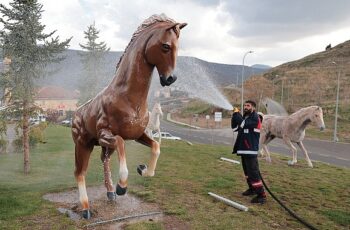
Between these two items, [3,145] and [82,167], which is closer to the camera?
[82,167]

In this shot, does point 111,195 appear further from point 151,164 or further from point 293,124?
point 293,124

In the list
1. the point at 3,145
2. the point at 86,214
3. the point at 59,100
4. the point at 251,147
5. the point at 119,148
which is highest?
the point at 59,100

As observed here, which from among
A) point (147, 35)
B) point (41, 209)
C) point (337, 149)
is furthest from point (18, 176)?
point (337, 149)

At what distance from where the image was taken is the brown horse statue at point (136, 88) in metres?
4.45

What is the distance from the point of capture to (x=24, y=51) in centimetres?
1112

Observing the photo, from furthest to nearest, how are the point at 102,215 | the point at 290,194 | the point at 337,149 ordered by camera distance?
the point at 337,149 → the point at 290,194 → the point at 102,215

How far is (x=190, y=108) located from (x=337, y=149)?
149ft

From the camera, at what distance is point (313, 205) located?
7871 mm

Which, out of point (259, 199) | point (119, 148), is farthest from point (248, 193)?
point (119, 148)

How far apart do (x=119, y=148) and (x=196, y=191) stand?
432cm

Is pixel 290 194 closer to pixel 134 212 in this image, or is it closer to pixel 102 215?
pixel 134 212

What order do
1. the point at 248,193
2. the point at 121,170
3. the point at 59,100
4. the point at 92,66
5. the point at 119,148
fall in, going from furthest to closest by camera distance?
the point at 59,100
the point at 92,66
the point at 248,193
the point at 119,148
the point at 121,170

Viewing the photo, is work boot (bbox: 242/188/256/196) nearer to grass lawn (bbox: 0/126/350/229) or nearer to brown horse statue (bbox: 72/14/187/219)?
grass lawn (bbox: 0/126/350/229)

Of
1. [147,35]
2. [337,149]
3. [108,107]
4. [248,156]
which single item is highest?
[147,35]
